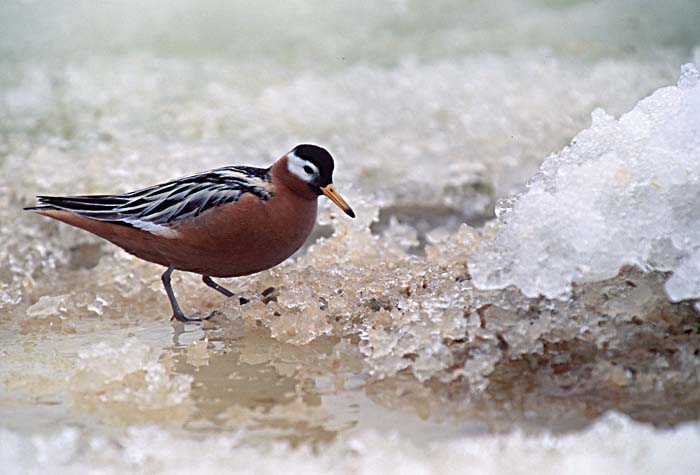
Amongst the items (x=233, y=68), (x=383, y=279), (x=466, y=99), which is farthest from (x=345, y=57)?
(x=383, y=279)

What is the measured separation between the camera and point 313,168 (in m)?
3.96

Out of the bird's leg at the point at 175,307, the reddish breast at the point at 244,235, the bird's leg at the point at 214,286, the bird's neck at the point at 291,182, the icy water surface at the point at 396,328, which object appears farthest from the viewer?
the bird's leg at the point at 214,286

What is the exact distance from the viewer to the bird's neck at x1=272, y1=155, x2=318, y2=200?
395 cm

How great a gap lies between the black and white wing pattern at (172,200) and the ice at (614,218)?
1158 mm

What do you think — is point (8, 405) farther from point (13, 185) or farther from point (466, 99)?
point (466, 99)

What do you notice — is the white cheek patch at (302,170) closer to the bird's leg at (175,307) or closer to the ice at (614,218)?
the bird's leg at (175,307)

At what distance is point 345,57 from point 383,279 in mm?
6597

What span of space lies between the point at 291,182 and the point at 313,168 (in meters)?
0.11

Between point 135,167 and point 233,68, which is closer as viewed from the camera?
point 135,167

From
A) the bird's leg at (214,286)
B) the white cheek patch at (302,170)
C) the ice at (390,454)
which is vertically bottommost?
the ice at (390,454)

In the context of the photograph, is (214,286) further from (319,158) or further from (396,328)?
(396,328)

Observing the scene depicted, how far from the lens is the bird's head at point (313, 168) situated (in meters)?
3.96

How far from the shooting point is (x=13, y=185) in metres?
6.18

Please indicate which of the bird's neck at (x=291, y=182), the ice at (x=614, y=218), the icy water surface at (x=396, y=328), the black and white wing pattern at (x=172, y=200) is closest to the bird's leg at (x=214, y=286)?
the icy water surface at (x=396, y=328)
